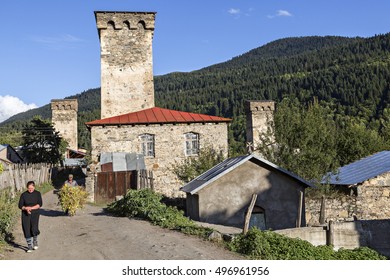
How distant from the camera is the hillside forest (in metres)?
18.8

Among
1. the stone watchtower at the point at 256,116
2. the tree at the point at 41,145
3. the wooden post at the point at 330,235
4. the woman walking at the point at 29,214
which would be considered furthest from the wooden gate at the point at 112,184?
the tree at the point at 41,145

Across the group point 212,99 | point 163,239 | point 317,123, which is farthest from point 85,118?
point 163,239

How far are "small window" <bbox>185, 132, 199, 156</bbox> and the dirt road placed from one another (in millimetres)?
12391

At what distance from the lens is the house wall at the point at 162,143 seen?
24.9 metres

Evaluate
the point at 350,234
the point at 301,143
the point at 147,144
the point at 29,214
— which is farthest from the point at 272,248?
the point at 147,144

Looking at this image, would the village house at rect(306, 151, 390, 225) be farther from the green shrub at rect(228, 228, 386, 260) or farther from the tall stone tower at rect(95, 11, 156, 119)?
the tall stone tower at rect(95, 11, 156, 119)

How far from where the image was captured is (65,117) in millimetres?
35500

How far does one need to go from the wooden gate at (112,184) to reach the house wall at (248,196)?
6929 millimetres

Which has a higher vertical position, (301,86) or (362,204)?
(301,86)

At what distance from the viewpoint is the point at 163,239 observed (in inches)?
398

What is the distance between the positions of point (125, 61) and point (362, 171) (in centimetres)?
1650

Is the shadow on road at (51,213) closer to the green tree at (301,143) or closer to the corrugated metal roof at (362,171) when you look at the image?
the green tree at (301,143)

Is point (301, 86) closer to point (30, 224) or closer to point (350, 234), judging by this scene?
point (350, 234)
